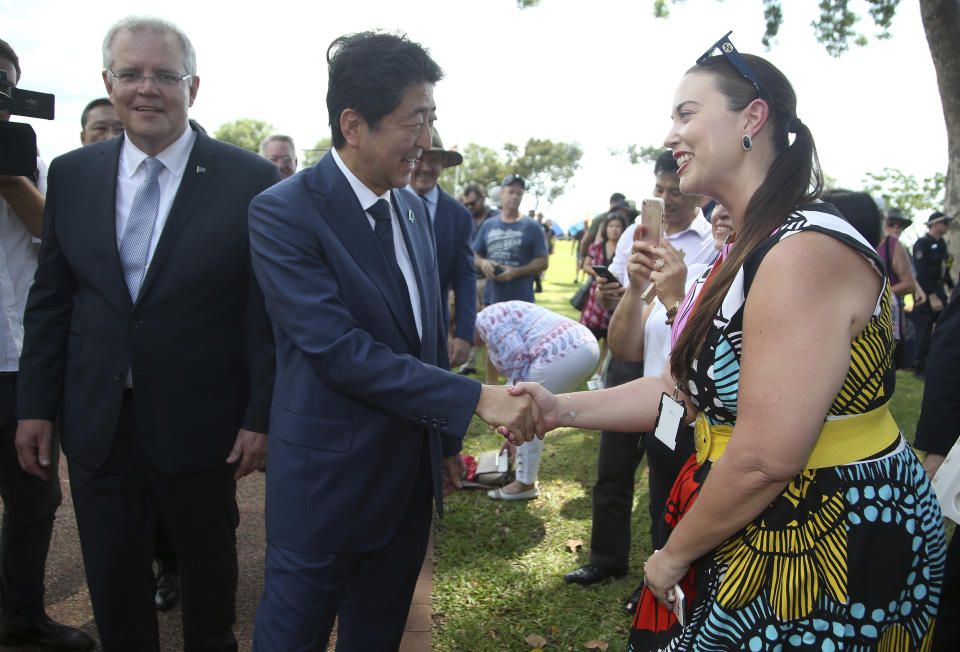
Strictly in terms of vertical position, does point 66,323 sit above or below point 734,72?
below

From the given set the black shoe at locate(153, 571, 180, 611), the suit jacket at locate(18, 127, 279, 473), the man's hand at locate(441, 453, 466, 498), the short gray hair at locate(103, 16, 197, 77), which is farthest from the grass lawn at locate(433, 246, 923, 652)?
the short gray hair at locate(103, 16, 197, 77)

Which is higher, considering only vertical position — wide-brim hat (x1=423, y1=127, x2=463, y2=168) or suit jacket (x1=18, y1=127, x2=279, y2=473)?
wide-brim hat (x1=423, y1=127, x2=463, y2=168)

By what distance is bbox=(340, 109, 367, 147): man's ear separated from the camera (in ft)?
7.43

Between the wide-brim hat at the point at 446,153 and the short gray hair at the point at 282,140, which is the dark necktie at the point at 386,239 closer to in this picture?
the wide-brim hat at the point at 446,153

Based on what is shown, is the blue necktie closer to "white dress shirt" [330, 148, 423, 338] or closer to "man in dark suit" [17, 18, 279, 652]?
"man in dark suit" [17, 18, 279, 652]

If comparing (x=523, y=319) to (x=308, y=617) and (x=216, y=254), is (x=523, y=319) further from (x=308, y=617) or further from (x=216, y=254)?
(x=308, y=617)

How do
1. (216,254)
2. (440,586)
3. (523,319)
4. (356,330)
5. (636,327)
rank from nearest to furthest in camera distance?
(356,330) → (216,254) → (636,327) → (440,586) → (523,319)

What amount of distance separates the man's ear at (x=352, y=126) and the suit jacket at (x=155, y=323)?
24.2 inches

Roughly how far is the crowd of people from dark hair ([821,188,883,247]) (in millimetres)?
12

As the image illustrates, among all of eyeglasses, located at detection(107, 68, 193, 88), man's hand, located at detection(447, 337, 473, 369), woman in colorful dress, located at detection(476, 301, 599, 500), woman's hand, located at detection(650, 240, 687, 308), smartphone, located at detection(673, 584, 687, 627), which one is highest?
eyeglasses, located at detection(107, 68, 193, 88)

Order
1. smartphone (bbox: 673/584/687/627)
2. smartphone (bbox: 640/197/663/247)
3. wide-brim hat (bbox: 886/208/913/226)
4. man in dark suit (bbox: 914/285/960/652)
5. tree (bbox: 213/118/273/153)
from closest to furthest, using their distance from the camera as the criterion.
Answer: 1. smartphone (bbox: 673/584/687/627)
2. man in dark suit (bbox: 914/285/960/652)
3. smartphone (bbox: 640/197/663/247)
4. wide-brim hat (bbox: 886/208/913/226)
5. tree (bbox: 213/118/273/153)

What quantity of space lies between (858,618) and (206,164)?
251 cm

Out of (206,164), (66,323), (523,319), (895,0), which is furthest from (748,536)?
(895,0)

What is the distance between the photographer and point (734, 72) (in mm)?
1789
